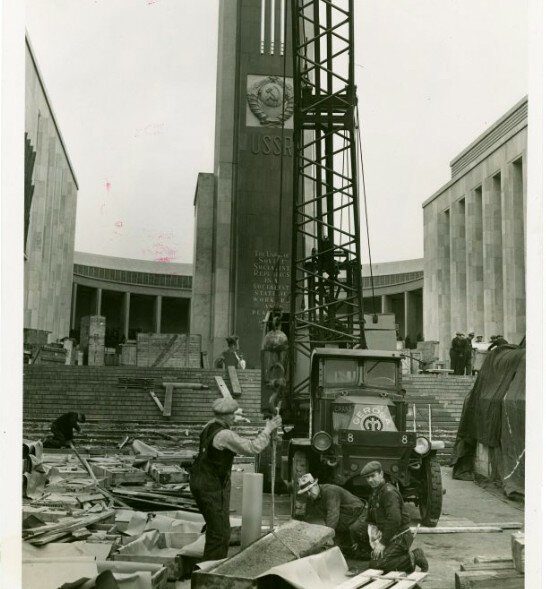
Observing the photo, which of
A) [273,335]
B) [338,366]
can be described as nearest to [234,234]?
[273,335]

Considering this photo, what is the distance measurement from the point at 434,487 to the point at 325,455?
148 centimetres

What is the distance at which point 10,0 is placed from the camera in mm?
4637

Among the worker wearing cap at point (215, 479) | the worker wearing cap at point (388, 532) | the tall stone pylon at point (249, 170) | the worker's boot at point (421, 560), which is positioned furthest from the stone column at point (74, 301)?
the worker's boot at point (421, 560)

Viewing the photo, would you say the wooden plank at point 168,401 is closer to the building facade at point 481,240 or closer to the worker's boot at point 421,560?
the worker's boot at point 421,560

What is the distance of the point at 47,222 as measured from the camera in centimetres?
3500

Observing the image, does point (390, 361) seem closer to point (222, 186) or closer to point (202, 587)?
point (202, 587)

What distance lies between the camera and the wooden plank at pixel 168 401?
63.5 ft

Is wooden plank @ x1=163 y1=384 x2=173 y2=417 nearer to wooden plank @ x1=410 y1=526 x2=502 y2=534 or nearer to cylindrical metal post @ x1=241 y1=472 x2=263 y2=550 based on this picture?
wooden plank @ x1=410 y1=526 x2=502 y2=534

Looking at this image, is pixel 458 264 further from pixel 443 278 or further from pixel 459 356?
pixel 459 356

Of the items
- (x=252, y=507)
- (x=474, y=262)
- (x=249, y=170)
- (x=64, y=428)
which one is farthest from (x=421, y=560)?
(x=474, y=262)

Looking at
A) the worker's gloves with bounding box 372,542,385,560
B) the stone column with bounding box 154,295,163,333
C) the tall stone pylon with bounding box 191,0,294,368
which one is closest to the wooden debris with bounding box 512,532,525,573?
the worker's gloves with bounding box 372,542,385,560

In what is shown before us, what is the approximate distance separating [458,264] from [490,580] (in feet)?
116

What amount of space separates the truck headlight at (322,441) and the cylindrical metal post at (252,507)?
2477 millimetres

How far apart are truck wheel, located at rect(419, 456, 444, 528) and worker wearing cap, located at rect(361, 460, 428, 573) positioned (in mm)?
2753
